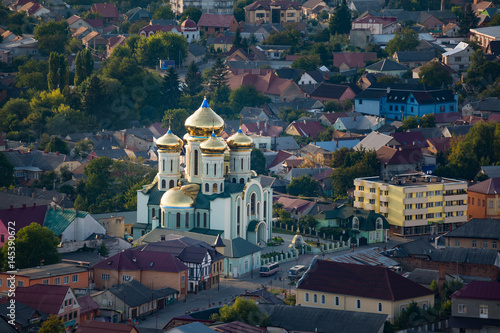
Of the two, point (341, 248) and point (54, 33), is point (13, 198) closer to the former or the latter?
point (341, 248)

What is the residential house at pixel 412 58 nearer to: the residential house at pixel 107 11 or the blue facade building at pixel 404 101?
the blue facade building at pixel 404 101

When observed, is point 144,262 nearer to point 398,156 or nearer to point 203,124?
point 203,124

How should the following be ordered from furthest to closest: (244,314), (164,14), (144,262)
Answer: (164,14)
(144,262)
(244,314)

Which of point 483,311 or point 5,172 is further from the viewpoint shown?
point 5,172

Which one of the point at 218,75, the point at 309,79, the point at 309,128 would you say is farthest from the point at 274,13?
the point at 309,128

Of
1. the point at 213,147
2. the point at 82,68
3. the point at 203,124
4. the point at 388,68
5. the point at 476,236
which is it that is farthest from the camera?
the point at 388,68

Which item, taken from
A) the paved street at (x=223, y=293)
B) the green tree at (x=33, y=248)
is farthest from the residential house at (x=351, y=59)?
the green tree at (x=33, y=248)
